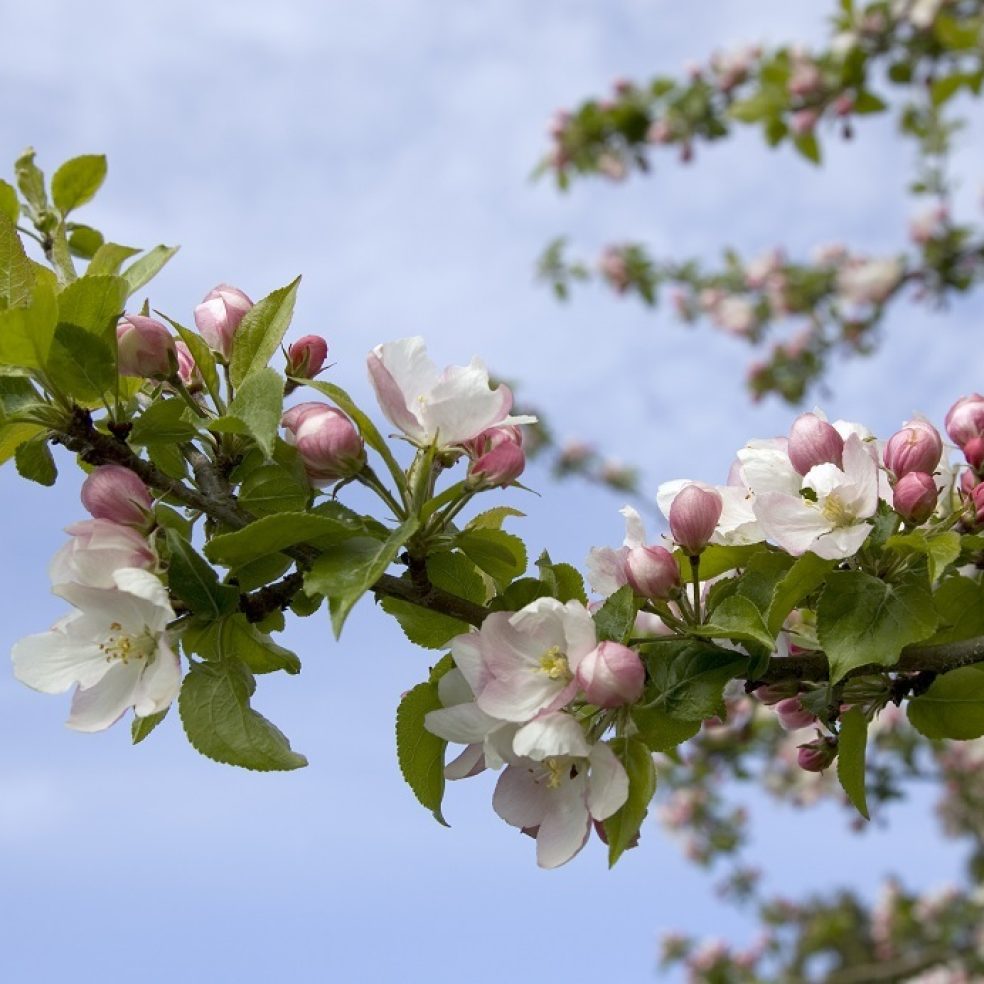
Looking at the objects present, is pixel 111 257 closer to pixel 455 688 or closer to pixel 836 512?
pixel 455 688

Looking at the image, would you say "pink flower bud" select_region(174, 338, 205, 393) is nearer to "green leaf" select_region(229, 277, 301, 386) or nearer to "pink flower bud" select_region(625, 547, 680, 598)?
"green leaf" select_region(229, 277, 301, 386)

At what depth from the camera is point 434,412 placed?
1071 millimetres

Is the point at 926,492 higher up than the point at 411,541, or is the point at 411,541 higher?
the point at 926,492

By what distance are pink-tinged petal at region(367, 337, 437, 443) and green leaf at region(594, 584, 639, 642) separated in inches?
8.9

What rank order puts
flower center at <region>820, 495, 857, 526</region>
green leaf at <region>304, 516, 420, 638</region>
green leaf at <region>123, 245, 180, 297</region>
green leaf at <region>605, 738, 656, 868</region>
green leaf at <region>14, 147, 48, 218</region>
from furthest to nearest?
1. green leaf at <region>14, 147, 48, 218</region>
2. green leaf at <region>123, 245, 180, 297</region>
3. flower center at <region>820, 495, 857, 526</region>
4. green leaf at <region>605, 738, 656, 868</region>
5. green leaf at <region>304, 516, 420, 638</region>

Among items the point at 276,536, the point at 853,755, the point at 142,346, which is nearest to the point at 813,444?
the point at 853,755

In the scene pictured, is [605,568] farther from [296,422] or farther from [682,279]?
[682,279]

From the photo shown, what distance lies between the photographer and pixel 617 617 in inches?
41.2

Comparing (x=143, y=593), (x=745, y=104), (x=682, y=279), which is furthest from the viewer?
(x=682, y=279)

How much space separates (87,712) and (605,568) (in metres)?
0.49

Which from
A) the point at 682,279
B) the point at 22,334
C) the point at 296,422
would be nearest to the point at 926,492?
the point at 296,422

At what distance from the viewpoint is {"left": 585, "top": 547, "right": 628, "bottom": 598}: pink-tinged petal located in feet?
3.73

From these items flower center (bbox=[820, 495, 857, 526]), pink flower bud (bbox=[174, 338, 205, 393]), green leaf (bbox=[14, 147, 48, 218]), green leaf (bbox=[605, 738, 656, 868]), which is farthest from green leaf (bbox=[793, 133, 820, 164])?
green leaf (bbox=[605, 738, 656, 868])

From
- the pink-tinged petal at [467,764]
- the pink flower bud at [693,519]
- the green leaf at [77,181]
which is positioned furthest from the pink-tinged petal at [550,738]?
the green leaf at [77,181]
